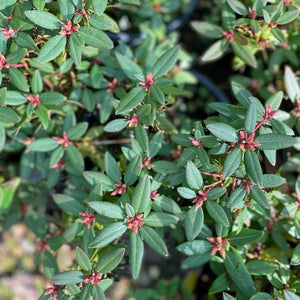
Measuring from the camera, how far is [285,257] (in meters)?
1.32

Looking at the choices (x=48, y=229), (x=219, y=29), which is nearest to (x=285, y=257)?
(x=219, y=29)

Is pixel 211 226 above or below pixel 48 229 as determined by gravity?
above

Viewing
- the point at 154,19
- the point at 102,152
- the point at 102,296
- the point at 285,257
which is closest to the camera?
the point at 102,296

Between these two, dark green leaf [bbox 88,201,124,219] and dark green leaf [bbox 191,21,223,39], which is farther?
dark green leaf [bbox 191,21,223,39]

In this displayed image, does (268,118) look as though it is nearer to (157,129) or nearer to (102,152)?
(157,129)

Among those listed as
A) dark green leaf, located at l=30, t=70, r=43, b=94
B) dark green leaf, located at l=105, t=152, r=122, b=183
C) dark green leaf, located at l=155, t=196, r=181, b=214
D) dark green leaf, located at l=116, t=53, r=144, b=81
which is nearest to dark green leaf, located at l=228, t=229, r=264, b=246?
dark green leaf, located at l=155, t=196, r=181, b=214

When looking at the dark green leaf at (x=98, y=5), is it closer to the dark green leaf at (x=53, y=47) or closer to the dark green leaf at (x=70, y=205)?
the dark green leaf at (x=53, y=47)

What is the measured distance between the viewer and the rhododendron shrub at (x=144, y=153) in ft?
3.61

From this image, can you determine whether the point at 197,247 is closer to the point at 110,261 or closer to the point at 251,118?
the point at 110,261

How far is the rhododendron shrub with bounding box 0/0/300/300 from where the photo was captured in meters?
1.10

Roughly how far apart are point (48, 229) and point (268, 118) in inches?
47.9

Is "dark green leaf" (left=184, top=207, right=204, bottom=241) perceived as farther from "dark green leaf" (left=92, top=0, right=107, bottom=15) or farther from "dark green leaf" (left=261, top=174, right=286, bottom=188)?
"dark green leaf" (left=92, top=0, right=107, bottom=15)

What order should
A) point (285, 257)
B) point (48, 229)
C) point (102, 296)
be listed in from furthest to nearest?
point (48, 229) < point (285, 257) < point (102, 296)

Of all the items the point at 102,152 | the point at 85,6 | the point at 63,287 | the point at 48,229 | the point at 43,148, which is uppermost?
the point at 85,6
